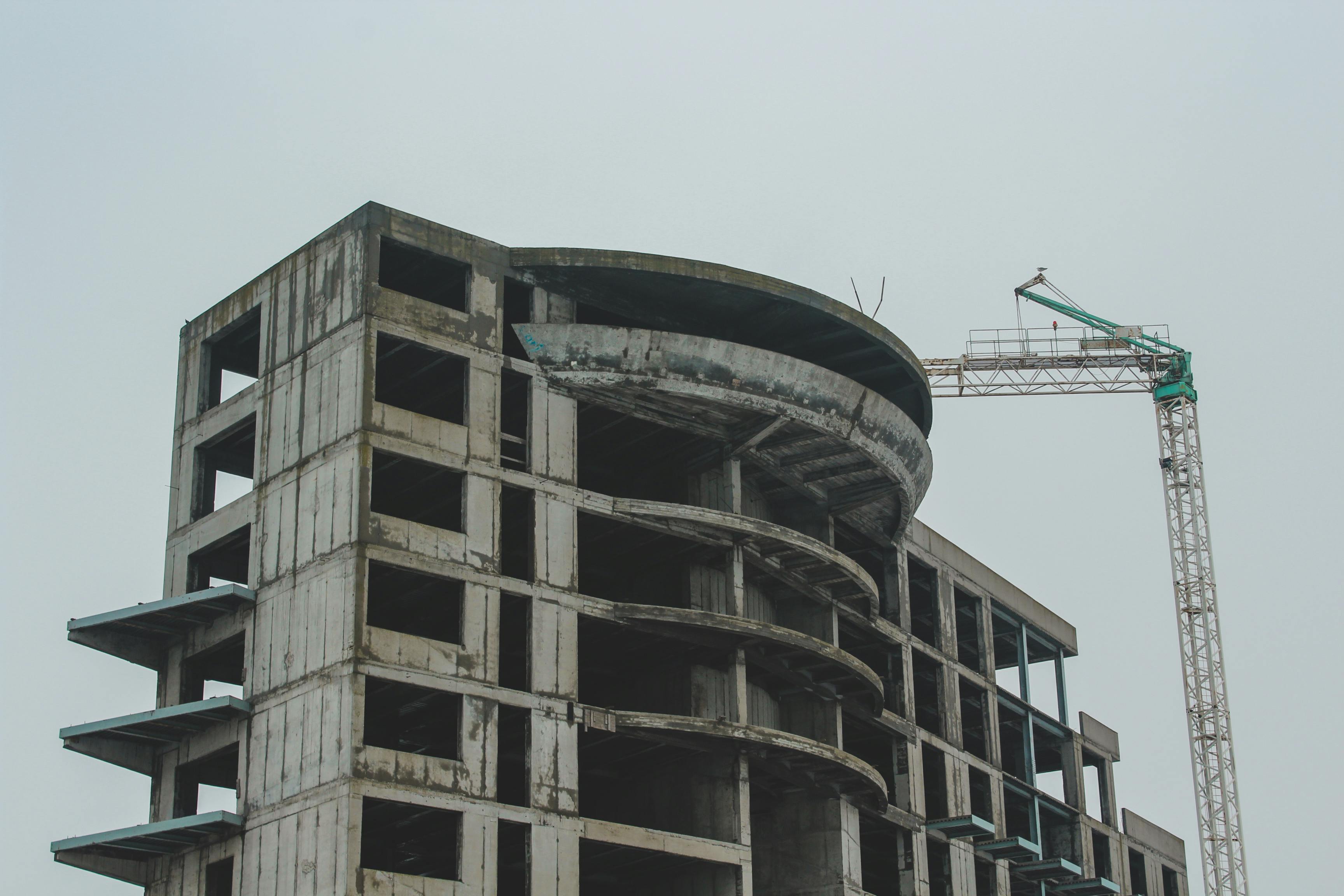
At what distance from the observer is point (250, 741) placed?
163 feet

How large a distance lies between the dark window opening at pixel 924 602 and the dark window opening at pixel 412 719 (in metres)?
20.8

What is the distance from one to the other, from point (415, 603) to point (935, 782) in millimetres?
24035

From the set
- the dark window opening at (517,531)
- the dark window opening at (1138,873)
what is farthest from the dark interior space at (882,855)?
the dark window opening at (1138,873)

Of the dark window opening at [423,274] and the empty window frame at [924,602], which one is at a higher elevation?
the dark window opening at [423,274]

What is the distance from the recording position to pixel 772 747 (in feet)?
180

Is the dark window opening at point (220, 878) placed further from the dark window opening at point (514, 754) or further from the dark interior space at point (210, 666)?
the dark window opening at point (514, 754)

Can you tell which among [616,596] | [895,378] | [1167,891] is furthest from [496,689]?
[1167,891]

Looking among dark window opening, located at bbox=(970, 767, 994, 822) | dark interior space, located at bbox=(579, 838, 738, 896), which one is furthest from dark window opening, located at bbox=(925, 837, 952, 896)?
dark interior space, located at bbox=(579, 838, 738, 896)

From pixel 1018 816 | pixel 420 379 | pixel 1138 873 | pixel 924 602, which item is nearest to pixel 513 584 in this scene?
pixel 420 379

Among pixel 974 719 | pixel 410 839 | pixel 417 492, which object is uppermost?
pixel 417 492

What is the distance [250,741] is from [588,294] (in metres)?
15.8

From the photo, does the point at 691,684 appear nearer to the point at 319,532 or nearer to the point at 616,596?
the point at 616,596

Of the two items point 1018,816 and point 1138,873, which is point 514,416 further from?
point 1138,873

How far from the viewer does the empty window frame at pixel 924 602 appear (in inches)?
2849
